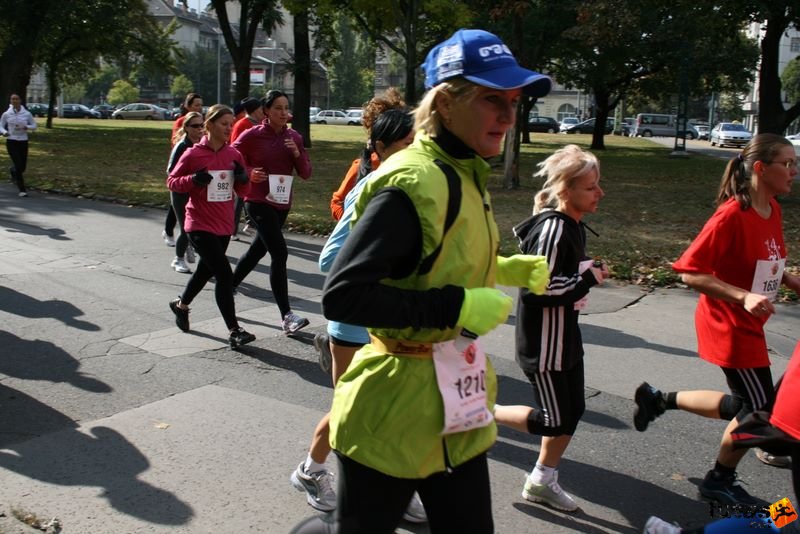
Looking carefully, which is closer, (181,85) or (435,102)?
(435,102)

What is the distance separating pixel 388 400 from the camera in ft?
7.42

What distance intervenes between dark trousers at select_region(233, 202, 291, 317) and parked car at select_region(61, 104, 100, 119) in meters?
77.1

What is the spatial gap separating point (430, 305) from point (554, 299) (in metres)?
1.81

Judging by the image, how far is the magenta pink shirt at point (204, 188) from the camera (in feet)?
21.9

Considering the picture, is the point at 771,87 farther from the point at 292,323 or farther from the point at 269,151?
the point at 292,323

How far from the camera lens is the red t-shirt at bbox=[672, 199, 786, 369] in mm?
3918

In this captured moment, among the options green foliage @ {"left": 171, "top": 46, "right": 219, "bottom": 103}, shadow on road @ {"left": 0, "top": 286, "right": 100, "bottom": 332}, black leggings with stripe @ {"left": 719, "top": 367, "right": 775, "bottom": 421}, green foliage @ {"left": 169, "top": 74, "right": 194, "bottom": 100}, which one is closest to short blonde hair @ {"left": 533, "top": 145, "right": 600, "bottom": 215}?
black leggings with stripe @ {"left": 719, "top": 367, "right": 775, "bottom": 421}

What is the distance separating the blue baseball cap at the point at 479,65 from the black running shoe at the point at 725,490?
8.37 ft

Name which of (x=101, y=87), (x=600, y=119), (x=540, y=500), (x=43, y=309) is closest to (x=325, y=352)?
(x=540, y=500)

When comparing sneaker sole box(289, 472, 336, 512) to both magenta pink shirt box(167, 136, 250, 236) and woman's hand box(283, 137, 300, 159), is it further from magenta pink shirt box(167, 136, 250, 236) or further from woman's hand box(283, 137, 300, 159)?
woman's hand box(283, 137, 300, 159)

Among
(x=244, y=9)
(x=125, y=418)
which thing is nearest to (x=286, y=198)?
(x=125, y=418)

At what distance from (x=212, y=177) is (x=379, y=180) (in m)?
4.88

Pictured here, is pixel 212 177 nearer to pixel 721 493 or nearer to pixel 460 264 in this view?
pixel 721 493

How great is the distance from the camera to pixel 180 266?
9438mm
